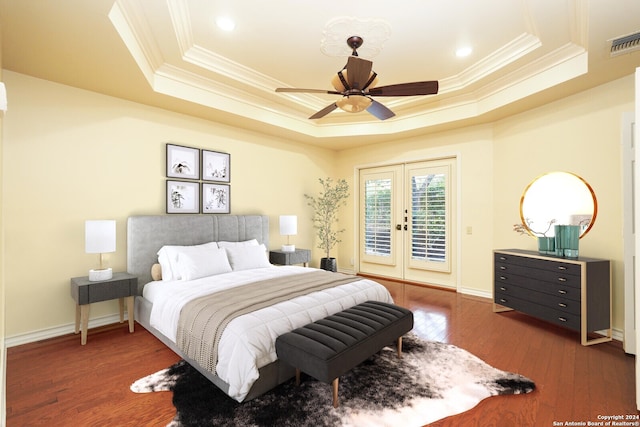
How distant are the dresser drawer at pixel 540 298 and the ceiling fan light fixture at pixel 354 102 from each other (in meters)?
2.78

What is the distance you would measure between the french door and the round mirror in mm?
1136

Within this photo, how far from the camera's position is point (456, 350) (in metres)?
2.82

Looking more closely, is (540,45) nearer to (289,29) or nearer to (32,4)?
(289,29)

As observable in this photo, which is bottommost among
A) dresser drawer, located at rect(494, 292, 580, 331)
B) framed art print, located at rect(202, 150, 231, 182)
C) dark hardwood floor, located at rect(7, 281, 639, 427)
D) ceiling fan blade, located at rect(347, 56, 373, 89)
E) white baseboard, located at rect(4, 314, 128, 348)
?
dark hardwood floor, located at rect(7, 281, 639, 427)

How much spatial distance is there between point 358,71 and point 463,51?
158 cm

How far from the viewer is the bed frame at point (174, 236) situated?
8.92ft

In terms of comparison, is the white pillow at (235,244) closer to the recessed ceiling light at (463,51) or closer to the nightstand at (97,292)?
the nightstand at (97,292)

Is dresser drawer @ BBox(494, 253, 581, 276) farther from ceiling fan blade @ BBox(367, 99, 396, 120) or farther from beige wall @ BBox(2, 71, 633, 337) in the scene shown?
ceiling fan blade @ BBox(367, 99, 396, 120)

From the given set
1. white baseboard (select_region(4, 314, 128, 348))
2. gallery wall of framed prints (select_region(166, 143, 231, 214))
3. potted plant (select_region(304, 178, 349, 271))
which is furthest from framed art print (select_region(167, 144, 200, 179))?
potted plant (select_region(304, 178, 349, 271))

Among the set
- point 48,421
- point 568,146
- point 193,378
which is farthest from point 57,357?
point 568,146

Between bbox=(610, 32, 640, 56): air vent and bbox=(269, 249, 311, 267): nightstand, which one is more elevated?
bbox=(610, 32, 640, 56): air vent

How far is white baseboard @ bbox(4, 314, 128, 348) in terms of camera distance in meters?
2.93

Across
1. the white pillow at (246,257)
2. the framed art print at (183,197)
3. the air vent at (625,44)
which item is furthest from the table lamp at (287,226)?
the air vent at (625,44)

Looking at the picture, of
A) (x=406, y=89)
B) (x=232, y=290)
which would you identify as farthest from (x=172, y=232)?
(x=406, y=89)
